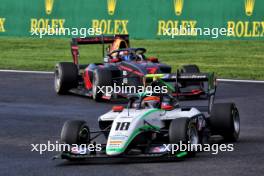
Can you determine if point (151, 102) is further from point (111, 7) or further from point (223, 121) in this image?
point (111, 7)

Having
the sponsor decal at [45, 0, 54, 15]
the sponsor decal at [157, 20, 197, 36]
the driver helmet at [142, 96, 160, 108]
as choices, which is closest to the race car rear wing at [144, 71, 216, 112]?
the driver helmet at [142, 96, 160, 108]

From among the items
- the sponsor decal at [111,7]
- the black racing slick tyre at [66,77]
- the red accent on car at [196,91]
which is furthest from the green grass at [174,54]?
the red accent on car at [196,91]

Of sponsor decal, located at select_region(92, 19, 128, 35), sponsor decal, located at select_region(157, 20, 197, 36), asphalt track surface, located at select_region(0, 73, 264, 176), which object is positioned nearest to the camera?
asphalt track surface, located at select_region(0, 73, 264, 176)

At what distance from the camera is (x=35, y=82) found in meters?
25.0

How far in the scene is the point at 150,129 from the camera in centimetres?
1295

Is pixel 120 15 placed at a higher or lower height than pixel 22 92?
higher

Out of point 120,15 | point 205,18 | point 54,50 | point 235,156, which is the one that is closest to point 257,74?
point 205,18

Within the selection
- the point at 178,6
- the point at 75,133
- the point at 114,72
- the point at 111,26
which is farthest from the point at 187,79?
the point at 111,26

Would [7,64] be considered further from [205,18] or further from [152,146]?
[152,146]

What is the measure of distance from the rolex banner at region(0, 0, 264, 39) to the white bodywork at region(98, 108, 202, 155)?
17639 millimetres

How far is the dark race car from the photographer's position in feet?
67.8

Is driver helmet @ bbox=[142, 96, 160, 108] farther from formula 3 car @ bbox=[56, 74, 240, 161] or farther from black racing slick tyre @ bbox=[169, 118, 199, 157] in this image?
black racing slick tyre @ bbox=[169, 118, 199, 157]

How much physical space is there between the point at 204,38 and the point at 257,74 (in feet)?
20.3

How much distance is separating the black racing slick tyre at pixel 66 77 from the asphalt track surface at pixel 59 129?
0.90 feet
